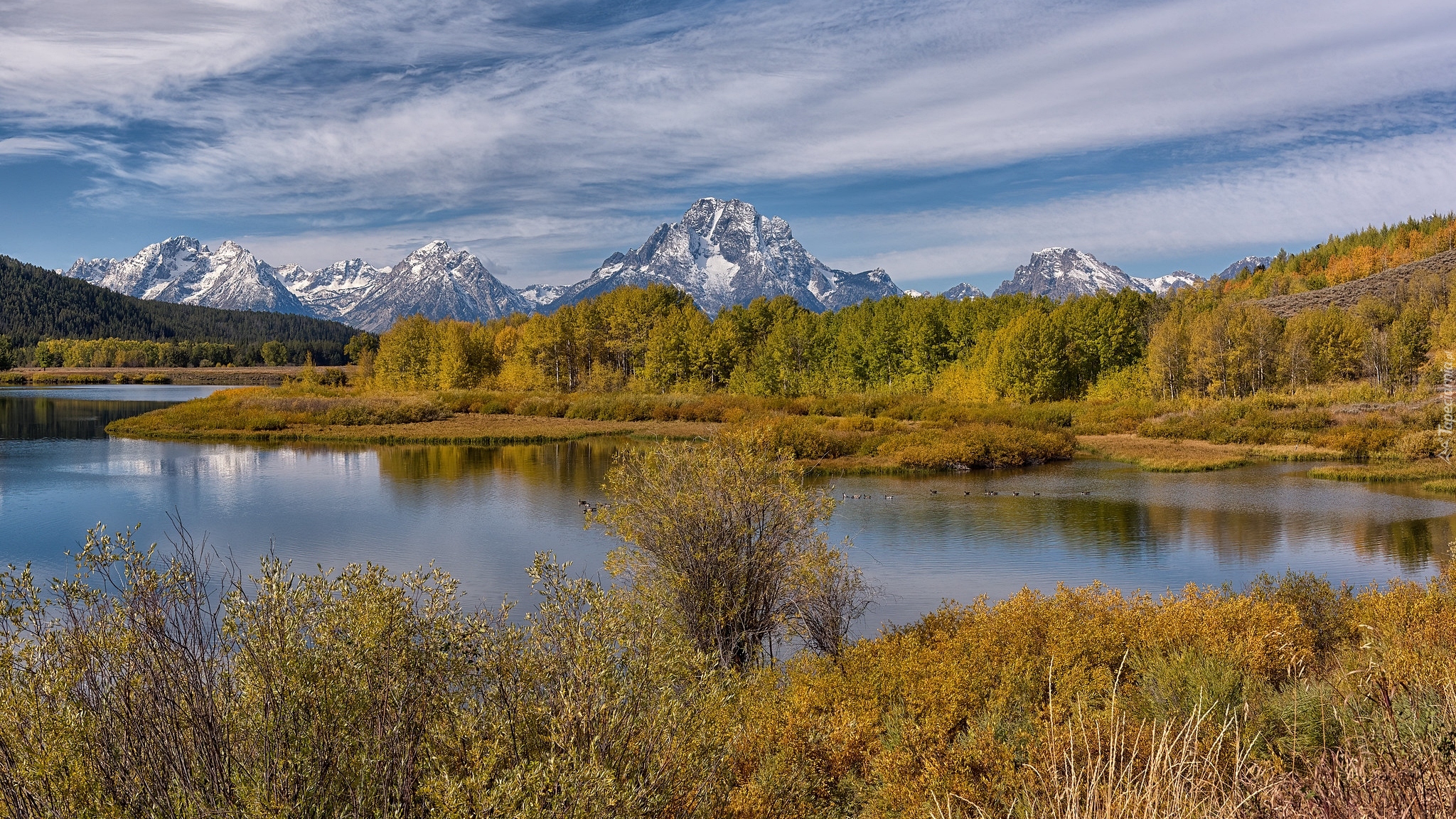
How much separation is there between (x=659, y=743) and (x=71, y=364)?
686 feet

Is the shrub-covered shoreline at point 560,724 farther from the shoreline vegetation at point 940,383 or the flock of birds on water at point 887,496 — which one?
the shoreline vegetation at point 940,383

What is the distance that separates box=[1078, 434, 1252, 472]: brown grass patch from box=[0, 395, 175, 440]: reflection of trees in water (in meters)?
58.9

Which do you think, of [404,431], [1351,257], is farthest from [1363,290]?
[404,431]

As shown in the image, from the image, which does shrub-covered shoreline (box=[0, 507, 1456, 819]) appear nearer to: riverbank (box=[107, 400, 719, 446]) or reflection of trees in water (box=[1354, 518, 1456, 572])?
reflection of trees in water (box=[1354, 518, 1456, 572])

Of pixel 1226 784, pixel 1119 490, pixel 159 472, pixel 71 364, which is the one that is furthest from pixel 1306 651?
pixel 71 364

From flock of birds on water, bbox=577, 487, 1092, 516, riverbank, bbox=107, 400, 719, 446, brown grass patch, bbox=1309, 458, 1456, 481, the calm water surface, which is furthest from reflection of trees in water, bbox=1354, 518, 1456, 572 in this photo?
riverbank, bbox=107, 400, 719, 446

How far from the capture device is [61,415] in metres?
68.6

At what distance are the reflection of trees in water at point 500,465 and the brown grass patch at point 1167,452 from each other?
25190 millimetres

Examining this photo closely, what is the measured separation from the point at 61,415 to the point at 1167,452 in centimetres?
7904

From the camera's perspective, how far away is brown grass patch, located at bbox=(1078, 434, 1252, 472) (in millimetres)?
41031

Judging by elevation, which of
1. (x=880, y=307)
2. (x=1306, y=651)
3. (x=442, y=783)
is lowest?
(x=1306, y=651)

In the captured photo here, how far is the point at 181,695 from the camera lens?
5.23 metres

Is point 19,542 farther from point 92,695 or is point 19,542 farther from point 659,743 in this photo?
point 659,743

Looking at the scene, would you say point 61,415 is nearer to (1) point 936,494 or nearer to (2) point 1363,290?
(1) point 936,494
